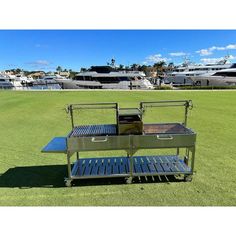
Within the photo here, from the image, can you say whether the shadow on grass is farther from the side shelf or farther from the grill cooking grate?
the grill cooking grate

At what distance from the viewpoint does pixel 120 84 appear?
34969 mm

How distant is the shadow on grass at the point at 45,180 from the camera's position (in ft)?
11.9

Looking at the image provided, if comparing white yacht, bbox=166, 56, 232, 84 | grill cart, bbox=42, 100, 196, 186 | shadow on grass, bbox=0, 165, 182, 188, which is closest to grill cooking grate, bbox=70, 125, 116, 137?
grill cart, bbox=42, 100, 196, 186

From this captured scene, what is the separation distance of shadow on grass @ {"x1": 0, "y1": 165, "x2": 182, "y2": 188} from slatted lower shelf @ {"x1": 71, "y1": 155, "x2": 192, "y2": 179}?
14 cm

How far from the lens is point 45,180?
378cm

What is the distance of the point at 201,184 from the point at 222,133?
3572mm

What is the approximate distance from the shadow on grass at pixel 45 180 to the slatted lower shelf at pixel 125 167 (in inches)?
5.3

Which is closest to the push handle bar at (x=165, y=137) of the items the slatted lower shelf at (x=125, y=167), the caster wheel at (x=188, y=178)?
the slatted lower shelf at (x=125, y=167)

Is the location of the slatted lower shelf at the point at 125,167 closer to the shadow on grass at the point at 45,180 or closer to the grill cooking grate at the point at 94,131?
the shadow on grass at the point at 45,180

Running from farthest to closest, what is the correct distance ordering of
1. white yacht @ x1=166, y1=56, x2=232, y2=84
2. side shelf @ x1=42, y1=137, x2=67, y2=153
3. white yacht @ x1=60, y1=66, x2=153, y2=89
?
white yacht @ x1=166, y1=56, x2=232, y2=84
white yacht @ x1=60, y1=66, x2=153, y2=89
side shelf @ x1=42, y1=137, x2=67, y2=153

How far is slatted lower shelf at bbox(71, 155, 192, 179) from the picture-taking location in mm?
3625

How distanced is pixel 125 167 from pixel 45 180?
57.0 inches

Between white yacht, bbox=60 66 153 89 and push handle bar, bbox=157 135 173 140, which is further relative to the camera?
white yacht, bbox=60 66 153 89
